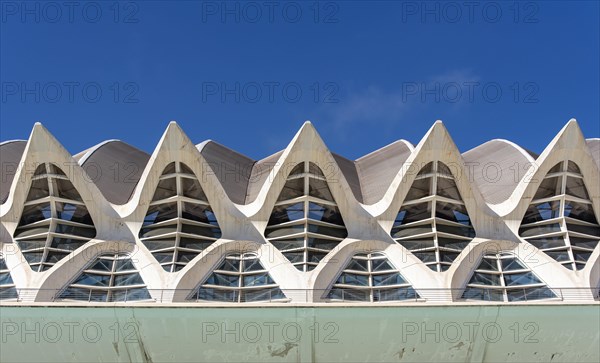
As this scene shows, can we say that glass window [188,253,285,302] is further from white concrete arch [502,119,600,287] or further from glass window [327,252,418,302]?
white concrete arch [502,119,600,287]

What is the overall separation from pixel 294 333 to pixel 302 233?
7.28m

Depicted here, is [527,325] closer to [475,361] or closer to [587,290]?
[475,361]

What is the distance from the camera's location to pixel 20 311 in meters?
19.3

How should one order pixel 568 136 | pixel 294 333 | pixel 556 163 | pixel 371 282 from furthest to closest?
pixel 556 163 < pixel 568 136 < pixel 371 282 < pixel 294 333

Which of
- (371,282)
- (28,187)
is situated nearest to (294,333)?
(371,282)

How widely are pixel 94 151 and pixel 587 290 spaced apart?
28.6 metres

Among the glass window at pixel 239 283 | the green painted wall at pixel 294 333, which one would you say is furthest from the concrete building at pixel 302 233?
the green painted wall at pixel 294 333

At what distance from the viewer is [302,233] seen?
2656 centimetres

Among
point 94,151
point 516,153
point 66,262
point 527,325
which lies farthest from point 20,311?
point 516,153

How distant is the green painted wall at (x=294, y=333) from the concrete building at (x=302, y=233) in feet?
9.84

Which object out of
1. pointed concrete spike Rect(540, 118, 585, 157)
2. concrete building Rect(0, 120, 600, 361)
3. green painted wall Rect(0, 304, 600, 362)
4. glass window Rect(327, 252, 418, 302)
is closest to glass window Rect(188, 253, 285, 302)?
concrete building Rect(0, 120, 600, 361)

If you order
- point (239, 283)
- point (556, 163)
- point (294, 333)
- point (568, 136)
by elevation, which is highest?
point (568, 136)

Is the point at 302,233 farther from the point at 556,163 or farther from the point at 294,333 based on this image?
the point at 556,163

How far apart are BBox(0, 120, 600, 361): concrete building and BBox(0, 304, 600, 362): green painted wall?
3.00 m
